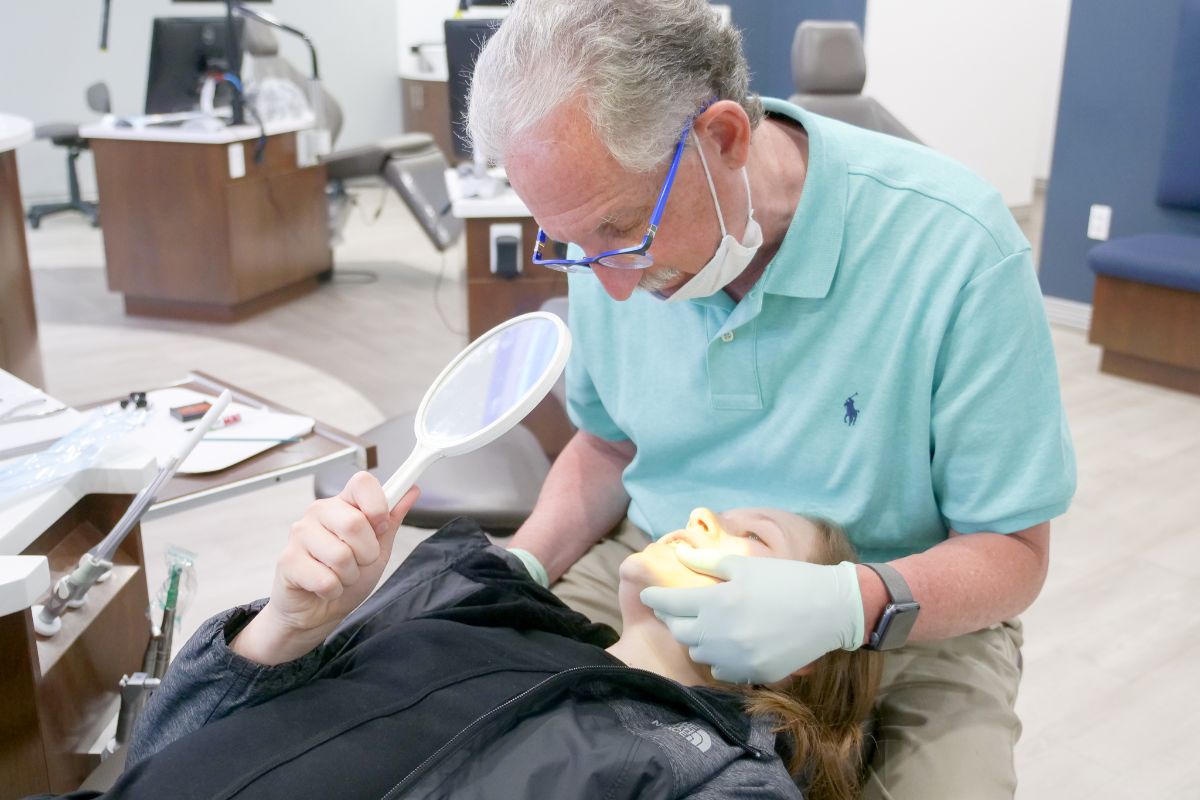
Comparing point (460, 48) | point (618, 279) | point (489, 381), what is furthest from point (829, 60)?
point (489, 381)

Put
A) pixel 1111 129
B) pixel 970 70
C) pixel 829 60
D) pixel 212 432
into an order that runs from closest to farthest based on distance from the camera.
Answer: pixel 212 432, pixel 829 60, pixel 1111 129, pixel 970 70

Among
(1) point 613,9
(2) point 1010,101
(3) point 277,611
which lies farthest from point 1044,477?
(2) point 1010,101

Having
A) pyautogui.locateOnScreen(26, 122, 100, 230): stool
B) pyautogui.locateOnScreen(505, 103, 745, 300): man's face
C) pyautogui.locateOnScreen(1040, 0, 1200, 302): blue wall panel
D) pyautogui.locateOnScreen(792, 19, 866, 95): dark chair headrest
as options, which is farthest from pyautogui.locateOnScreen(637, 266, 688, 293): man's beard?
pyautogui.locateOnScreen(26, 122, 100, 230): stool

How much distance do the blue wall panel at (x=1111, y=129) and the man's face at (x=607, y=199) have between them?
3.60 meters

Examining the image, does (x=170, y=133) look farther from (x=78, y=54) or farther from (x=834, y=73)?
(x=78, y=54)

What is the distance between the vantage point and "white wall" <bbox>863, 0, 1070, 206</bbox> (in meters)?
6.27

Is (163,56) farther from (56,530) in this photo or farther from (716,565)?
(716,565)

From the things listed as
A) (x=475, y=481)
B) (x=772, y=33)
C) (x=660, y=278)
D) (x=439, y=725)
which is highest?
(x=772, y=33)

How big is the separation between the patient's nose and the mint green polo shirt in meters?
0.12

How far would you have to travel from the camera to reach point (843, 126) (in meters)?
1.40

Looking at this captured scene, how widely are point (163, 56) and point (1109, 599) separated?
429cm

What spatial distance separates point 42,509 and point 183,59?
14.2ft

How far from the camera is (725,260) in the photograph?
1.25 metres

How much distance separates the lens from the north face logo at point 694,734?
1.11 metres
